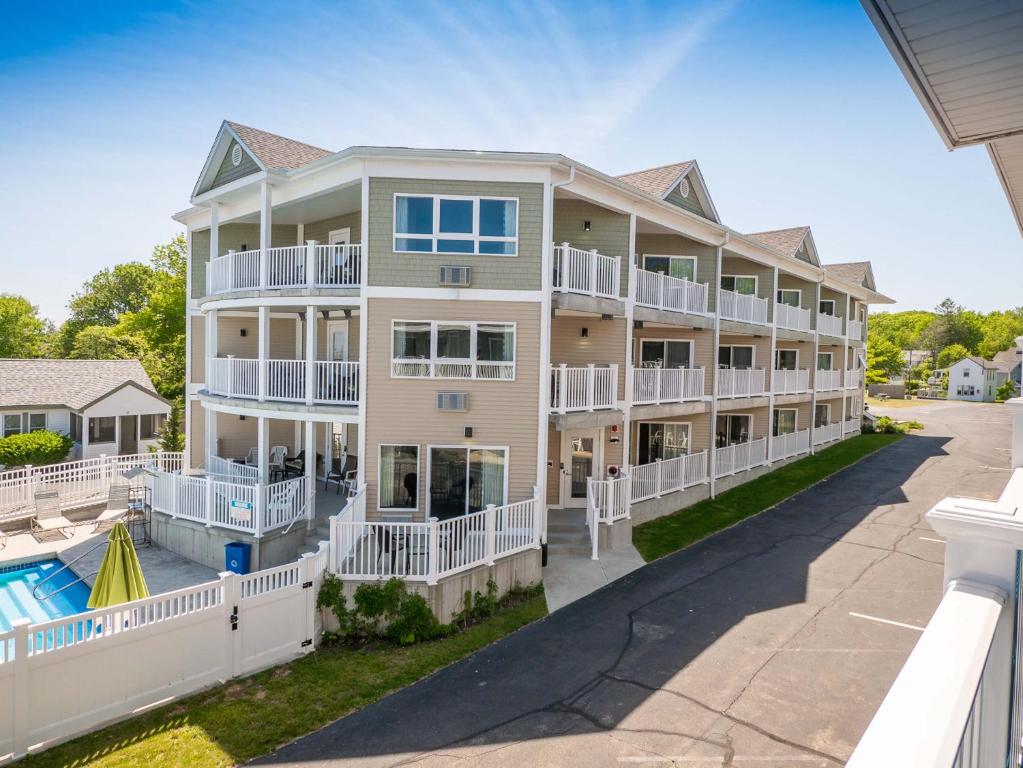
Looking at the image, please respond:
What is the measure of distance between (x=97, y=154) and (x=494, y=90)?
18360mm

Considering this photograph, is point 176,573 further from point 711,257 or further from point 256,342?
point 711,257

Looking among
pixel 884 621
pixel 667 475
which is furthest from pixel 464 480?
pixel 884 621

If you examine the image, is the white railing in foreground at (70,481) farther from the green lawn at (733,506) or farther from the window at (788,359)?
the window at (788,359)

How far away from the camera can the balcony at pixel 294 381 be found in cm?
1527

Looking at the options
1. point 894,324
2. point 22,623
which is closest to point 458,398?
point 22,623

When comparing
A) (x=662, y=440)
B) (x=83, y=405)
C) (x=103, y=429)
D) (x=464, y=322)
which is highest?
(x=464, y=322)

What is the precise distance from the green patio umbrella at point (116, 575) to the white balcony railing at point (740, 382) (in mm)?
18053

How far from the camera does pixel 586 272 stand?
1578 cm

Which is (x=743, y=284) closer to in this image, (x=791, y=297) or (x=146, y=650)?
(x=791, y=297)

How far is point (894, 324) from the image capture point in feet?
426

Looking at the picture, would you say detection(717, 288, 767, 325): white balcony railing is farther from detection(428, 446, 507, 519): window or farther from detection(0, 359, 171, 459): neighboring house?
detection(0, 359, 171, 459): neighboring house

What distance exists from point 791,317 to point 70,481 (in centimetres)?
2867

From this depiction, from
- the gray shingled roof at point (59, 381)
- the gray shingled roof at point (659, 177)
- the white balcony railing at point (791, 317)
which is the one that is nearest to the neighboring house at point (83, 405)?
the gray shingled roof at point (59, 381)

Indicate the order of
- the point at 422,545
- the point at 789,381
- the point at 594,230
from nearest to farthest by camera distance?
the point at 422,545
the point at 594,230
the point at 789,381
